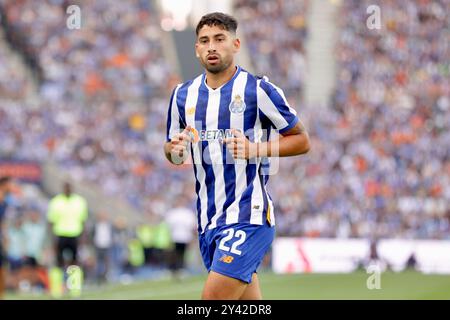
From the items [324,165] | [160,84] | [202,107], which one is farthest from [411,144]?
[202,107]

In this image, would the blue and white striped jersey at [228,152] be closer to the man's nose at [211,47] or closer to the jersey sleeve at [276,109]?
the jersey sleeve at [276,109]

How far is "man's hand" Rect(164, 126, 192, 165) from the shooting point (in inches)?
245

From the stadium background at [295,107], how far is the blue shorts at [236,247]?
40.0ft

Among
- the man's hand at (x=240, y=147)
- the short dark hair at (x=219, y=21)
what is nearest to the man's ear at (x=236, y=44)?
the short dark hair at (x=219, y=21)

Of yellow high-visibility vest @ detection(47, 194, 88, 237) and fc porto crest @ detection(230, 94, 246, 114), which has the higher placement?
fc porto crest @ detection(230, 94, 246, 114)

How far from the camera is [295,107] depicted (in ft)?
100

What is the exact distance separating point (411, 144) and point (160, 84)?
782 cm

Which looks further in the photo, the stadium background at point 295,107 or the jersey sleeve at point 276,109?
the stadium background at point 295,107

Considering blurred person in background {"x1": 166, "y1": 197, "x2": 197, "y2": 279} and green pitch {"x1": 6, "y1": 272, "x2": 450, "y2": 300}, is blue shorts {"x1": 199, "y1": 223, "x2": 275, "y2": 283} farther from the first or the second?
blurred person in background {"x1": 166, "y1": 197, "x2": 197, "y2": 279}

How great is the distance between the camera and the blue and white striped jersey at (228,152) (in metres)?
6.39

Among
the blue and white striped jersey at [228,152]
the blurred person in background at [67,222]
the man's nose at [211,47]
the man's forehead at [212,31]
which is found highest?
the man's forehead at [212,31]

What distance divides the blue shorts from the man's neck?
894 millimetres

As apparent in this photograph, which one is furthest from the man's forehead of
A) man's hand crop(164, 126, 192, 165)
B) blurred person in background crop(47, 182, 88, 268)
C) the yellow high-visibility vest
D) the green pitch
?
the yellow high-visibility vest

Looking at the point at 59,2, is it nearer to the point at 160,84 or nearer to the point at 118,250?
the point at 160,84
